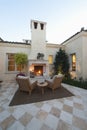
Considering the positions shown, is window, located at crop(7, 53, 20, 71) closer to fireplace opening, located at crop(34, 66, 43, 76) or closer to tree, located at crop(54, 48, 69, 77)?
fireplace opening, located at crop(34, 66, 43, 76)

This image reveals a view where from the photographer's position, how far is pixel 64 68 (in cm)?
869

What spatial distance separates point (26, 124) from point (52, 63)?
24.7ft

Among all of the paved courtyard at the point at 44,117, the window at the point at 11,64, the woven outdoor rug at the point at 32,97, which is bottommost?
the paved courtyard at the point at 44,117

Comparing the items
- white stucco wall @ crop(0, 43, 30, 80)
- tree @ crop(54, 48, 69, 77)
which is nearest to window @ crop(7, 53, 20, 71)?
white stucco wall @ crop(0, 43, 30, 80)

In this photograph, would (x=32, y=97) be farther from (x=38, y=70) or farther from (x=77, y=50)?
(x=77, y=50)

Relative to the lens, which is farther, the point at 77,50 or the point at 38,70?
the point at 38,70

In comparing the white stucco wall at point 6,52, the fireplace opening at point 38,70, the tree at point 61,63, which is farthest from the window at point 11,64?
the tree at point 61,63

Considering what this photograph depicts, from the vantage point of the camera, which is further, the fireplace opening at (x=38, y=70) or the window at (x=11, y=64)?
the fireplace opening at (x=38, y=70)

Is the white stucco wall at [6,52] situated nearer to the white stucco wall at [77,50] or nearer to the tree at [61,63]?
the tree at [61,63]

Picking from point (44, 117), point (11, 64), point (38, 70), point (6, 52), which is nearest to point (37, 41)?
point (38, 70)

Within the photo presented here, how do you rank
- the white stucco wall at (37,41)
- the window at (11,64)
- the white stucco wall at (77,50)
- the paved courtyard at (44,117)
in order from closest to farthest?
the paved courtyard at (44,117) → the white stucco wall at (77,50) → the white stucco wall at (37,41) → the window at (11,64)

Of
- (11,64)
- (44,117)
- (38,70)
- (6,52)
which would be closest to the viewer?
(44,117)

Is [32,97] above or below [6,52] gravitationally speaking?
below

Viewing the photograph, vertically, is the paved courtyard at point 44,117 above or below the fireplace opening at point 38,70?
below
